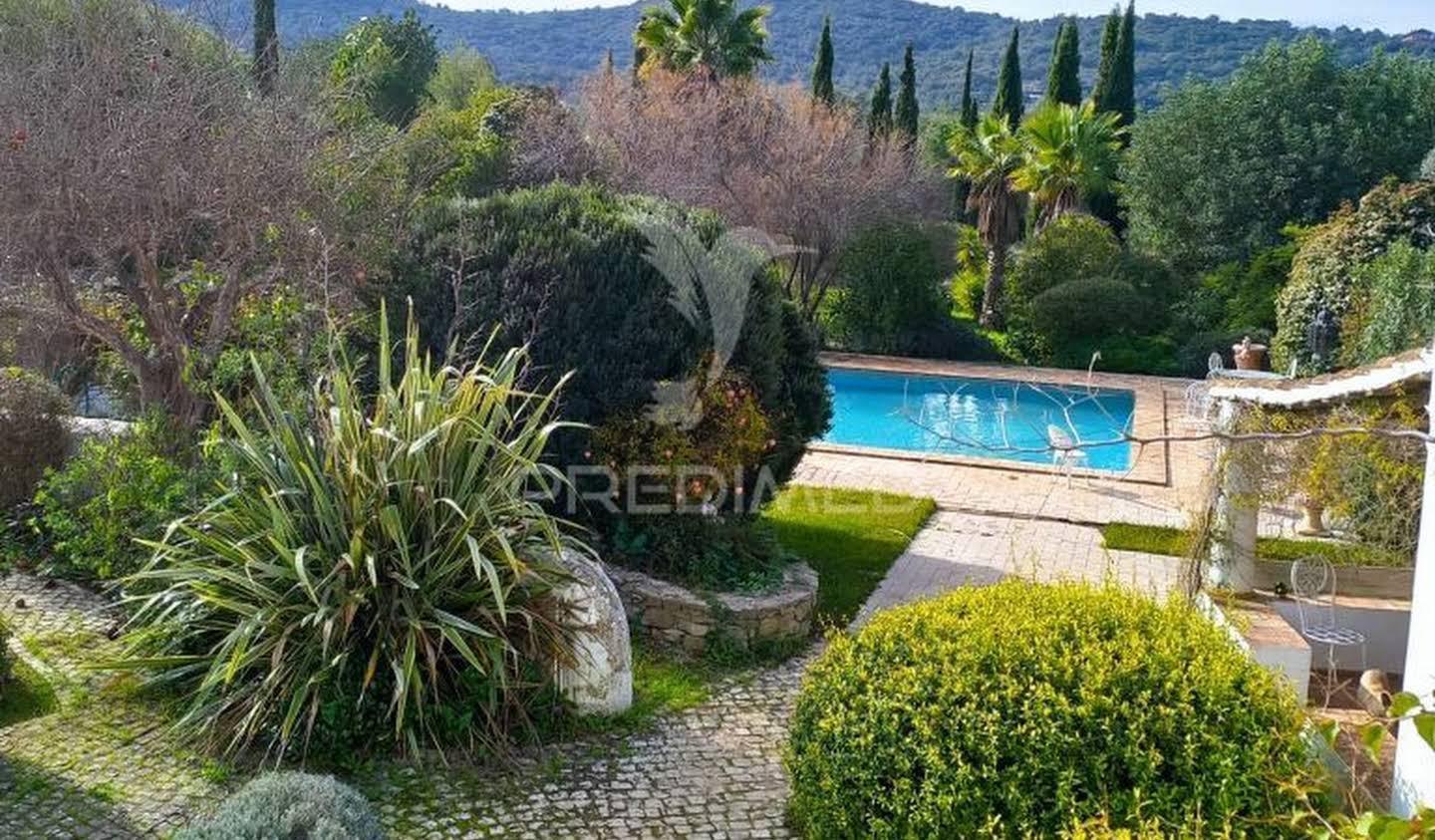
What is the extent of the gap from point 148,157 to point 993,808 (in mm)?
7129

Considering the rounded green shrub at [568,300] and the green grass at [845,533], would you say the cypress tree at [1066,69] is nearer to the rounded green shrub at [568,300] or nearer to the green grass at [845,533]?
the green grass at [845,533]

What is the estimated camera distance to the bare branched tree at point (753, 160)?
21.6 m

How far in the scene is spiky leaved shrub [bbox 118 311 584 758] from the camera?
538cm

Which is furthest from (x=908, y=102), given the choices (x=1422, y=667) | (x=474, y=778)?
(x=1422, y=667)

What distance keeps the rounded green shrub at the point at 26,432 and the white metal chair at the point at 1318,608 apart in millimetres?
8274

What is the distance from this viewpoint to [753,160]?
900 inches

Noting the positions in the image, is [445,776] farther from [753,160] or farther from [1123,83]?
[1123,83]

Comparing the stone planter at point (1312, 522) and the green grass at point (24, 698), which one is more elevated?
the green grass at point (24, 698)

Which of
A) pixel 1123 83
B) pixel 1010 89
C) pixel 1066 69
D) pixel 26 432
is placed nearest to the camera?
pixel 26 432

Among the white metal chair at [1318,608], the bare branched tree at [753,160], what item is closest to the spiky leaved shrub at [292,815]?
the white metal chair at [1318,608]

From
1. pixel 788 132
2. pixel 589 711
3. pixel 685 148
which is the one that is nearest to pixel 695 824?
pixel 589 711

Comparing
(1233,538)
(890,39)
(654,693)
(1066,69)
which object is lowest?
(654,693)

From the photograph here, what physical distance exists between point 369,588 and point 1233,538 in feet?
17.2

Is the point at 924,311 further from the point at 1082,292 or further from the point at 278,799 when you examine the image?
the point at 278,799
